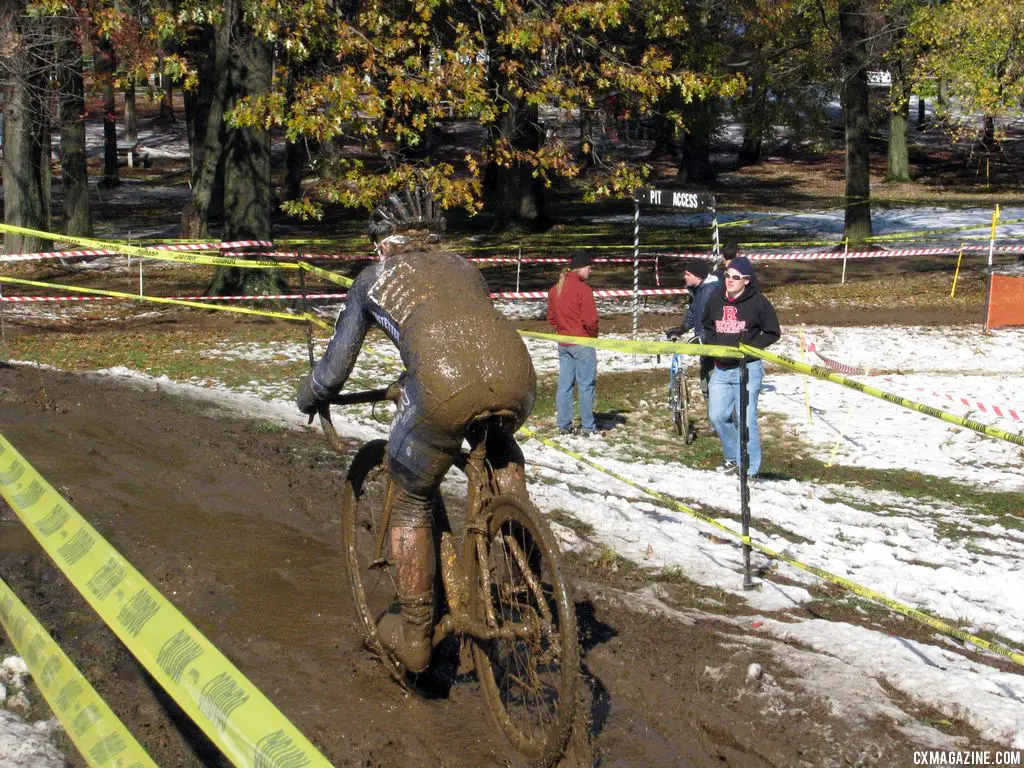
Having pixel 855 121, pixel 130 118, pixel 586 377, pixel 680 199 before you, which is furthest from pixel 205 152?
pixel 130 118

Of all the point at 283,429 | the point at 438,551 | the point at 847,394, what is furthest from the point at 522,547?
the point at 847,394

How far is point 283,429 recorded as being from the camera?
11.2 m

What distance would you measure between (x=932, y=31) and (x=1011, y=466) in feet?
54.8

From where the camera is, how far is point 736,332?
10.2 m

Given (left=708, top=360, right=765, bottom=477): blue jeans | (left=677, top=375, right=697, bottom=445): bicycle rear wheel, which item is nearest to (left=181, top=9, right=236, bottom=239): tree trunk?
(left=677, top=375, right=697, bottom=445): bicycle rear wheel

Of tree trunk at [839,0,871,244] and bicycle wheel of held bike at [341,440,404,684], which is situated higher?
tree trunk at [839,0,871,244]

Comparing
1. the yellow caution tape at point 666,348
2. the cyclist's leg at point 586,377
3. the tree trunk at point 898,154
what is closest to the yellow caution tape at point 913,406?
the yellow caution tape at point 666,348

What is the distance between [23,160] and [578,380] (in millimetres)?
15704

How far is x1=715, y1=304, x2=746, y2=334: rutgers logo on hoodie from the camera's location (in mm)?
10227

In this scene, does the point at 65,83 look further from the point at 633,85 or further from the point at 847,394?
the point at 847,394

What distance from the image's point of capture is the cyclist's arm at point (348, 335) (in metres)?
5.12

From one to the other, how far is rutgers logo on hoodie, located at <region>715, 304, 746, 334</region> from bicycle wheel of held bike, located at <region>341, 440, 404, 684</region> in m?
4.84

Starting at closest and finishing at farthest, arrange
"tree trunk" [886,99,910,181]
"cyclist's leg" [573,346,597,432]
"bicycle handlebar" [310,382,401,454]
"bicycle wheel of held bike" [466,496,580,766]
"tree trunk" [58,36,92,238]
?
"bicycle wheel of held bike" [466,496,580,766], "bicycle handlebar" [310,382,401,454], "cyclist's leg" [573,346,597,432], "tree trunk" [58,36,92,238], "tree trunk" [886,99,910,181]

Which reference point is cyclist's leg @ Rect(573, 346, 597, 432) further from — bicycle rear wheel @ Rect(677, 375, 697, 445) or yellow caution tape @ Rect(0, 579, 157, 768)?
yellow caution tape @ Rect(0, 579, 157, 768)
